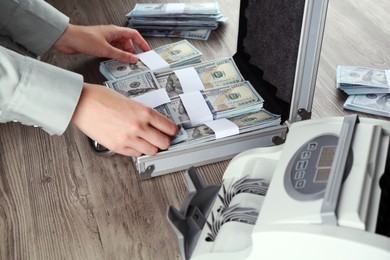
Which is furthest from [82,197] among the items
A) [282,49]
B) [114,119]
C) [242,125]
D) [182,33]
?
[182,33]

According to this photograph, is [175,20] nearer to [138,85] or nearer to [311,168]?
[138,85]

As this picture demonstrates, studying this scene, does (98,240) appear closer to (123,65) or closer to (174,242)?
(174,242)

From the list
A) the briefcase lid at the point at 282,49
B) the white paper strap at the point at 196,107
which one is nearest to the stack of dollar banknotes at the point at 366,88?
the briefcase lid at the point at 282,49

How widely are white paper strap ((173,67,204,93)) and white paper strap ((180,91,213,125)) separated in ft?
0.07

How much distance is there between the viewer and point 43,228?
2.60ft

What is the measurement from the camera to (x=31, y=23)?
0.99 metres

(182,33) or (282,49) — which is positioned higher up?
(282,49)

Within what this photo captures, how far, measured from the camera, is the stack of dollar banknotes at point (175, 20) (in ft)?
4.02

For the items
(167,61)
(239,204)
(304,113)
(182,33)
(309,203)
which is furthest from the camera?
(182,33)

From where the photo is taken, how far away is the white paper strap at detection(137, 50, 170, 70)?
3.53 feet

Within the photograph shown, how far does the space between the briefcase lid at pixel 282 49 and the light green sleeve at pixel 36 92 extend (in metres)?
0.33

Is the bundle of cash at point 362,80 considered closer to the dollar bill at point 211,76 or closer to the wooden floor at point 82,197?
the wooden floor at point 82,197

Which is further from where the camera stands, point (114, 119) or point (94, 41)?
point (94, 41)

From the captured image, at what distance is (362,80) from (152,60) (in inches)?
16.7
